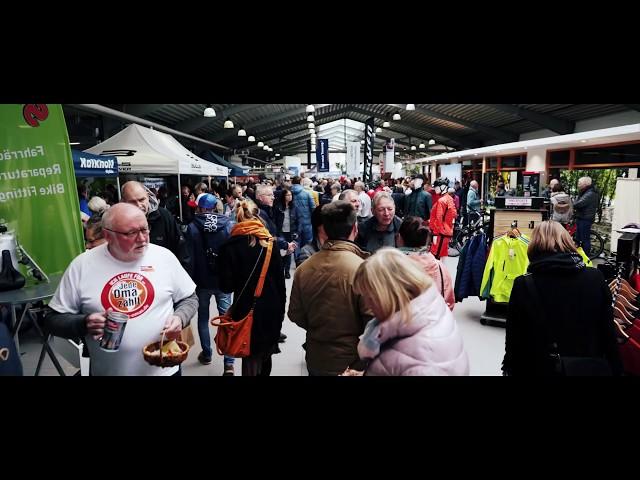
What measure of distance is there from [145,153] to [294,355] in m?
5.22

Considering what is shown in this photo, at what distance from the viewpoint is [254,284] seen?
2.52m

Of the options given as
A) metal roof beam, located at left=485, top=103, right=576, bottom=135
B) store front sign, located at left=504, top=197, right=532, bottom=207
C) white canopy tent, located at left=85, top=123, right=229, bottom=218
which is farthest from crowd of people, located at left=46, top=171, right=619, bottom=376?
metal roof beam, located at left=485, top=103, right=576, bottom=135

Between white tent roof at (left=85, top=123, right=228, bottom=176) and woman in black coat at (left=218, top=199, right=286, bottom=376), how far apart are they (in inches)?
189

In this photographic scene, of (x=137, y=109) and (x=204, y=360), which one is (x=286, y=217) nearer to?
(x=204, y=360)

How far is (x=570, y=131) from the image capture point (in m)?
14.5

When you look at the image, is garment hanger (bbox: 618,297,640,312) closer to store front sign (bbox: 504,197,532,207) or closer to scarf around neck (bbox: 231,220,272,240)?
store front sign (bbox: 504,197,532,207)

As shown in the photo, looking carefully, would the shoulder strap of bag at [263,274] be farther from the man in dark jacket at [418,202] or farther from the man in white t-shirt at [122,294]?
the man in dark jacket at [418,202]

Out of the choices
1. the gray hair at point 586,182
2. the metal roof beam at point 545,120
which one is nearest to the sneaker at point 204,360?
the gray hair at point 586,182

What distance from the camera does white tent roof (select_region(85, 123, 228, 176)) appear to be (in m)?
6.66

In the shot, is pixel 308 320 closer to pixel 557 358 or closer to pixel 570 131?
pixel 557 358

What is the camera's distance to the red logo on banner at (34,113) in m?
2.96

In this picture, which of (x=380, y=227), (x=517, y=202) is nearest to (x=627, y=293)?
(x=517, y=202)
